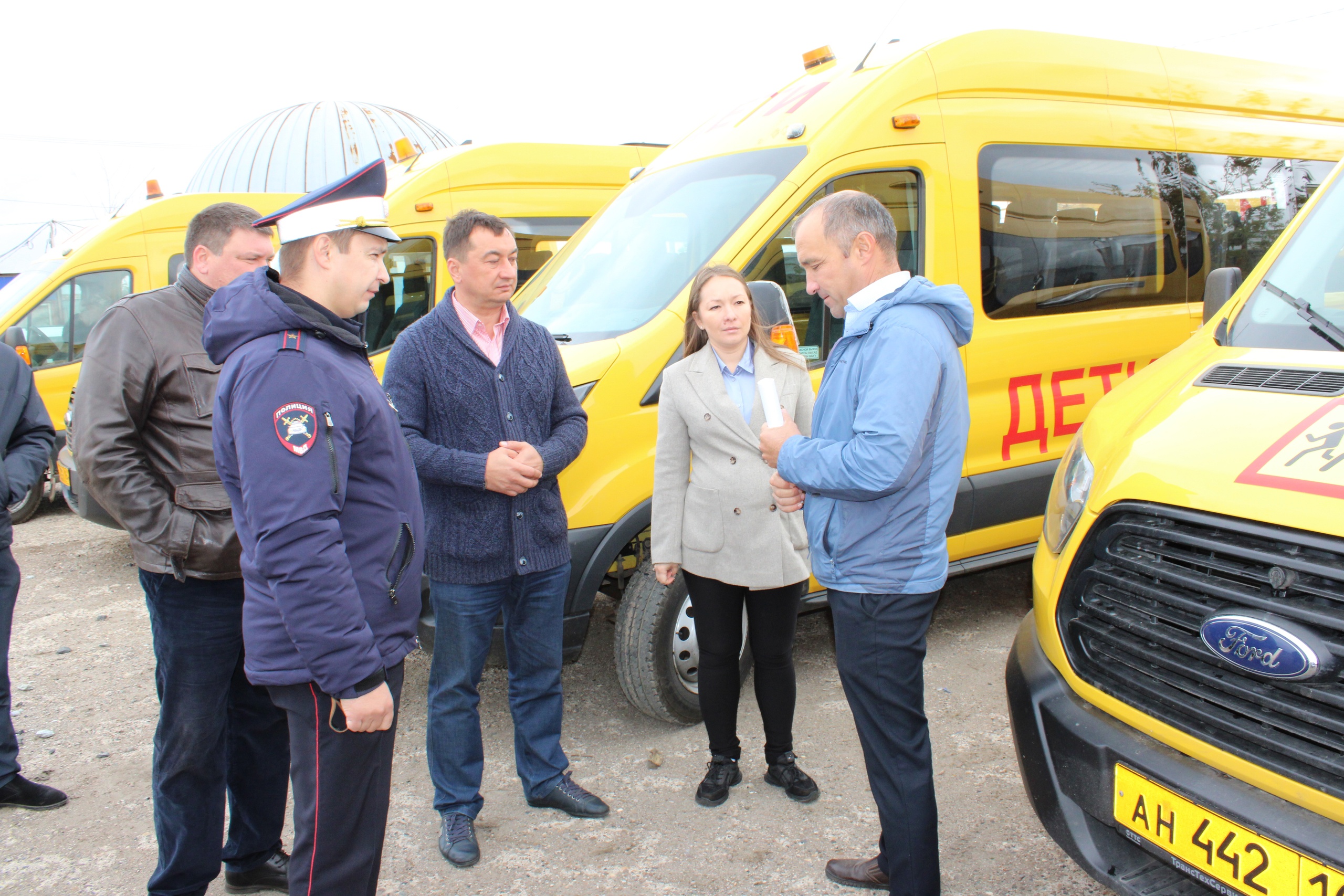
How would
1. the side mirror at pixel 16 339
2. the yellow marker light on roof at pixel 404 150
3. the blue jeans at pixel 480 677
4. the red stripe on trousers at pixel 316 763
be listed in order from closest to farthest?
the red stripe on trousers at pixel 316 763
the blue jeans at pixel 480 677
the side mirror at pixel 16 339
the yellow marker light on roof at pixel 404 150

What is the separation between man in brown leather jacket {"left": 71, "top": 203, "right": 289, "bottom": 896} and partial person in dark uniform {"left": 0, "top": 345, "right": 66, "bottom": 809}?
0.92 metres

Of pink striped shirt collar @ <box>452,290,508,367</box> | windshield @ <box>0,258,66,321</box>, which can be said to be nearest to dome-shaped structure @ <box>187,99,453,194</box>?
windshield @ <box>0,258,66,321</box>

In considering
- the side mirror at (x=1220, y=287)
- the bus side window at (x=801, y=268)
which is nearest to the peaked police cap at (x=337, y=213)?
the bus side window at (x=801, y=268)

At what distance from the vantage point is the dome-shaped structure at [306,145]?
30297 mm

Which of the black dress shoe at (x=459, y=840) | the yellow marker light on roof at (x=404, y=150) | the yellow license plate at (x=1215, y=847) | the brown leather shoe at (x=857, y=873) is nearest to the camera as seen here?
the yellow license plate at (x=1215, y=847)

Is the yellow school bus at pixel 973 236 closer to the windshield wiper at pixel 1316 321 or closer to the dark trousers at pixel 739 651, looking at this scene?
the dark trousers at pixel 739 651

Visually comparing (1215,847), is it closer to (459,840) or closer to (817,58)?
(459,840)

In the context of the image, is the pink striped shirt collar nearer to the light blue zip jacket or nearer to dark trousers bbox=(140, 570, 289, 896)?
dark trousers bbox=(140, 570, 289, 896)

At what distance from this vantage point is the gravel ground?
273 cm

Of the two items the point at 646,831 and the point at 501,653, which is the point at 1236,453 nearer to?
the point at 646,831

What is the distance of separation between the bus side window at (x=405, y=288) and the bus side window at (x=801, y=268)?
3.62 metres

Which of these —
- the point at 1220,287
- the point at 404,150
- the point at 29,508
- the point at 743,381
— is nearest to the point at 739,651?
the point at 743,381

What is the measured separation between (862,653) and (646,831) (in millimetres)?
1160

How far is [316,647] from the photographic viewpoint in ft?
5.73
